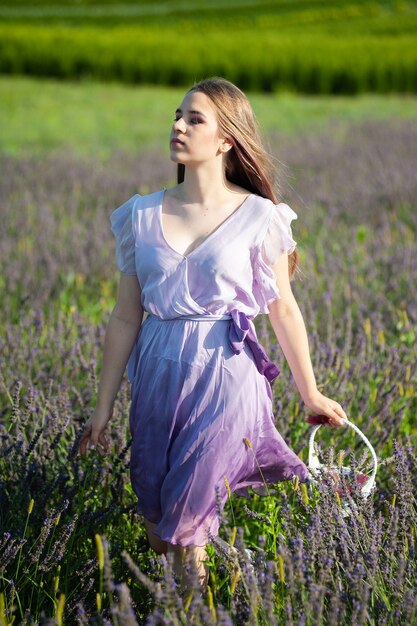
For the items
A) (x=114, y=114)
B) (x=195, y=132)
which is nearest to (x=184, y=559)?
(x=195, y=132)

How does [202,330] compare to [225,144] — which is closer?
[202,330]

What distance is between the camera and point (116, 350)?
214 centimetres

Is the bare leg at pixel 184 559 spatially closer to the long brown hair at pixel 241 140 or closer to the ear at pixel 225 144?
the long brown hair at pixel 241 140

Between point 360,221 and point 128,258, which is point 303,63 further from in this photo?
point 128,258

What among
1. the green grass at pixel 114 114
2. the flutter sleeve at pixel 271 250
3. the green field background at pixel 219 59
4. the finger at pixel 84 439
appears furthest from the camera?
the green field background at pixel 219 59

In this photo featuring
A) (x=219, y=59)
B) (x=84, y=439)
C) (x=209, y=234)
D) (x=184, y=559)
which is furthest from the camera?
(x=219, y=59)

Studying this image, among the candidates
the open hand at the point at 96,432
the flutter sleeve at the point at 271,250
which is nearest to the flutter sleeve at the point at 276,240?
the flutter sleeve at the point at 271,250

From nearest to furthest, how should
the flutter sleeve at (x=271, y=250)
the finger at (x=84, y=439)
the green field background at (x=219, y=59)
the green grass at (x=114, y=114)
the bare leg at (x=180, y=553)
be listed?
1. the bare leg at (x=180, y=553)
2. the flutter sleeve at (x=271, y=250)
3. the finger at (x=84, y=439)
4. the green grass at (x=114, y=114)
5. the green field background at (x=219, y=59)

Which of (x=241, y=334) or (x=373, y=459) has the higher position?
(x=241, y=334)

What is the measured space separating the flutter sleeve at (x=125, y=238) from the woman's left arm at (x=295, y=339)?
0.34 metres

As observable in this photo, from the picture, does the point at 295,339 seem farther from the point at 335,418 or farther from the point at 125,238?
the point at 125,238

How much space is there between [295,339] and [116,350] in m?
0.43

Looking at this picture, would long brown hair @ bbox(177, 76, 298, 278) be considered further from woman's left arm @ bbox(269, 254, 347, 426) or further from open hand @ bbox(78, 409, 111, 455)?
open hand @ bbox(78, 409, 111, 455)

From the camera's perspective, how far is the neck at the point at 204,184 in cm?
210
